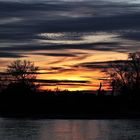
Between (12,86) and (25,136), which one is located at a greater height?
(12,86)

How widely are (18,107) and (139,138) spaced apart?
70.5 m

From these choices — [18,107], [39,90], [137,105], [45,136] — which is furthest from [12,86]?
[45,136]

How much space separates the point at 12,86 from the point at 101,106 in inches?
726

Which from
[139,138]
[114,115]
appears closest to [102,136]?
[139,138]

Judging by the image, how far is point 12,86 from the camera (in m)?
129

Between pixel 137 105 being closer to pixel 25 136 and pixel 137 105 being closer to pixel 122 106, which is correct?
pixel 122 106

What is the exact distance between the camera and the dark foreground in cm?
12056

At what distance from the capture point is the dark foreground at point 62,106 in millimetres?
120562

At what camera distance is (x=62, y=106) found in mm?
130875

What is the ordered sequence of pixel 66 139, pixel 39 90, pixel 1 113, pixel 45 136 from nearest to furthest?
pixel 66 139
pixel 45 136
pixel 1 113
pixel 39 90

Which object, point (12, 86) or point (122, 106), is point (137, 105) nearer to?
point (122, 106)

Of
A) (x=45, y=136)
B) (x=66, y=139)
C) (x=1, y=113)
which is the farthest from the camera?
(x=1, y=113)

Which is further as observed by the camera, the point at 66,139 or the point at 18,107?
the point at 18,107

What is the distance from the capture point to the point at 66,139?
57.9m
